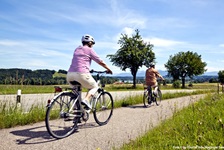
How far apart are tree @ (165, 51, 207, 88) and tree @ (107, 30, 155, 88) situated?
79.7 ft

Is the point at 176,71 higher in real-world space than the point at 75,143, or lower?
higher

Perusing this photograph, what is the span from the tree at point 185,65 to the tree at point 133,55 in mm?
24279

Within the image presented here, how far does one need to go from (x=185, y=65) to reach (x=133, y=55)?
1320 inches

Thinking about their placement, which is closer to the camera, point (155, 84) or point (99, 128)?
point (99, 128)

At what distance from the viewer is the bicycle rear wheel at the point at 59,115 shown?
4785mm

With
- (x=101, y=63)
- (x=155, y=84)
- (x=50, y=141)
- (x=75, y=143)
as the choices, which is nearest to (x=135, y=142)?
(x=75, y=143)

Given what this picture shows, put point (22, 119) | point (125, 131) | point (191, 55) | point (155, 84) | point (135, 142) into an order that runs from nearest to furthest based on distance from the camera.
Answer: point (135, 142) < point (125, 131) < point (22, 119) < point (155, 84) < point (191, 55)

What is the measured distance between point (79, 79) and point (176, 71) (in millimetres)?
74060

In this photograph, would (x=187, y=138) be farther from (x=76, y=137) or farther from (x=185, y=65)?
(x=185, y=65)

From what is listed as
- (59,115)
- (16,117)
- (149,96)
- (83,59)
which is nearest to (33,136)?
(59,115)

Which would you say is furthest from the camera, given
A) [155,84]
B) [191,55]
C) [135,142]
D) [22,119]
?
[191,55]

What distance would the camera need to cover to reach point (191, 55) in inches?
2911

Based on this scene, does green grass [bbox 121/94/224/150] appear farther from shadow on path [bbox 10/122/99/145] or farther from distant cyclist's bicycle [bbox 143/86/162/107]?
distant cyclist's bicycle [bbox 143/86/162/107]

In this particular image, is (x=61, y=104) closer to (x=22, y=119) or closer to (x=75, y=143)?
(x=75, y=143)
